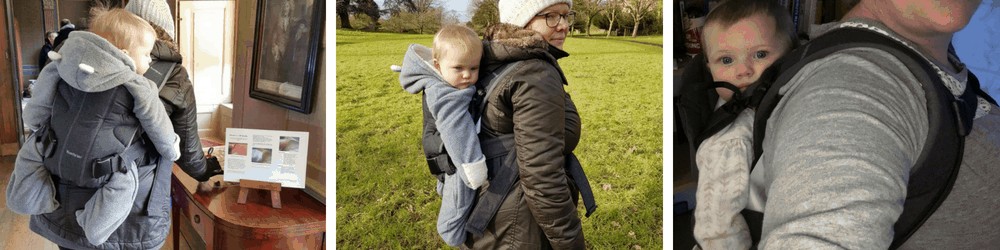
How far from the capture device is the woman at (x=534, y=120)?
7.16 feet

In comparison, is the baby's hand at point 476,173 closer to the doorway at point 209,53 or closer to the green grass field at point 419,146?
the green grass field at point 419,146

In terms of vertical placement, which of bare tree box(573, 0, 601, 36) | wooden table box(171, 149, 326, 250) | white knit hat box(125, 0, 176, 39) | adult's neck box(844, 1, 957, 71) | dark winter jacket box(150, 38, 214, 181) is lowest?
wooden table box(171, 149, 326, 250)

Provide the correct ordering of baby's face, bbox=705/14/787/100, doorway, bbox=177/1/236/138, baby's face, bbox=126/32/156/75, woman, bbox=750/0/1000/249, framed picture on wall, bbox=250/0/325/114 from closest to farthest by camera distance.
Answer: woman, bbox=750/0/1000/249
baby's face, bbox=705/14/787/100
baby's face, bbox=126/32/156/75
doorway, bbox=177/1/236/138
framed picture on wall, bbox=250/0/325/114

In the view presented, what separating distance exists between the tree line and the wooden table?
726mm

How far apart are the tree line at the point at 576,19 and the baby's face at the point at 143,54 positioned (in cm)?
72

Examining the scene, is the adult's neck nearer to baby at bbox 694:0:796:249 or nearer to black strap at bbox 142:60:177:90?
baby at bbox 694:0:796:249

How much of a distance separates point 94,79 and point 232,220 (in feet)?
2.04

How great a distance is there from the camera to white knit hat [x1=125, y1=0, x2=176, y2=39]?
2328mm

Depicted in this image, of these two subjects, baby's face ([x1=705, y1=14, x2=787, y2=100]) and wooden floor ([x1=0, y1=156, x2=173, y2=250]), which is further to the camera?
wooden floor ([x1=0, y1=156, x2=173, y2=250])

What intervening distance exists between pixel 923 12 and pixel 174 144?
2.22 meters

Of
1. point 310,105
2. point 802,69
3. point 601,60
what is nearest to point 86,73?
point 310,105

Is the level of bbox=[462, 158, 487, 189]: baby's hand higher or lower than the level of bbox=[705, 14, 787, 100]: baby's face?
lower

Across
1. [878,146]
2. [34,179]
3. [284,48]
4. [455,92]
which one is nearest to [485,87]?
[455,92]

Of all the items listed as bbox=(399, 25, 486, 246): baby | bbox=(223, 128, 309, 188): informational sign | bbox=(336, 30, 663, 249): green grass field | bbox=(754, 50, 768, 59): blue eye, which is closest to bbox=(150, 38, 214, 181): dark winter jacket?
bbox=(223, 128, 309, 188): informational sign
